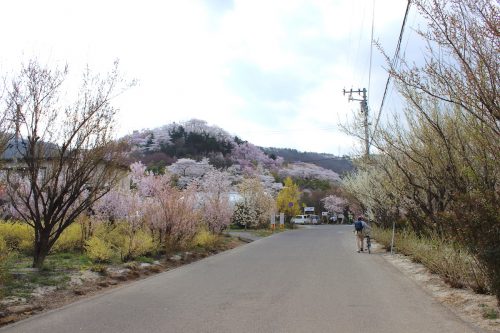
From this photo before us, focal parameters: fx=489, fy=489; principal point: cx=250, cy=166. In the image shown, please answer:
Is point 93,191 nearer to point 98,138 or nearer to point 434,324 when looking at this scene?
point 98,138

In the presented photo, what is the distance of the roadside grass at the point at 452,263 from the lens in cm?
925

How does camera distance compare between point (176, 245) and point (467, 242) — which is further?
point (176, 245)

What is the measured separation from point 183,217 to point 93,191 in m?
5.50

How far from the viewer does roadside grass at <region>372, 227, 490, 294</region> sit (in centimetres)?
925

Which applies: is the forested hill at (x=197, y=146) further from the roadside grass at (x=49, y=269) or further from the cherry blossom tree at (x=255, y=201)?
the roadside grass at (x=49, y=269)

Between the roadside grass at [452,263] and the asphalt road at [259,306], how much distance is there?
0.82 m

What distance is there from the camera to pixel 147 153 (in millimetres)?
67375

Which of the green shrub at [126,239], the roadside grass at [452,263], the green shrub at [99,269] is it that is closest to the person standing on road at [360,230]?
the roadside grass at [452,263]

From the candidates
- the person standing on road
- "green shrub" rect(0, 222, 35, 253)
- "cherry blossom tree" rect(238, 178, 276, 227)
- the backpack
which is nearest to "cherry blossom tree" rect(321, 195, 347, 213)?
"cherry blossom tree" rect(238, 178, 276, 227)

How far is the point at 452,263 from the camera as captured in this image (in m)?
10.7

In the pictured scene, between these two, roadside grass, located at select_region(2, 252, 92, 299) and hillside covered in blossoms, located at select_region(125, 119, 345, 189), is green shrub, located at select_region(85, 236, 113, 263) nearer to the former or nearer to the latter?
roadside grass, located at select_region(2, 252, 92, 299)

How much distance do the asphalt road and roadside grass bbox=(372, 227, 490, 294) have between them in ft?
2.69

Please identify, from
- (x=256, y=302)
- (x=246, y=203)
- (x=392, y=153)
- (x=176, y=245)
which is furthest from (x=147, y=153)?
(x=256, y=302)

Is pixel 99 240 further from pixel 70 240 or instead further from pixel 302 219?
pixel 302 219
